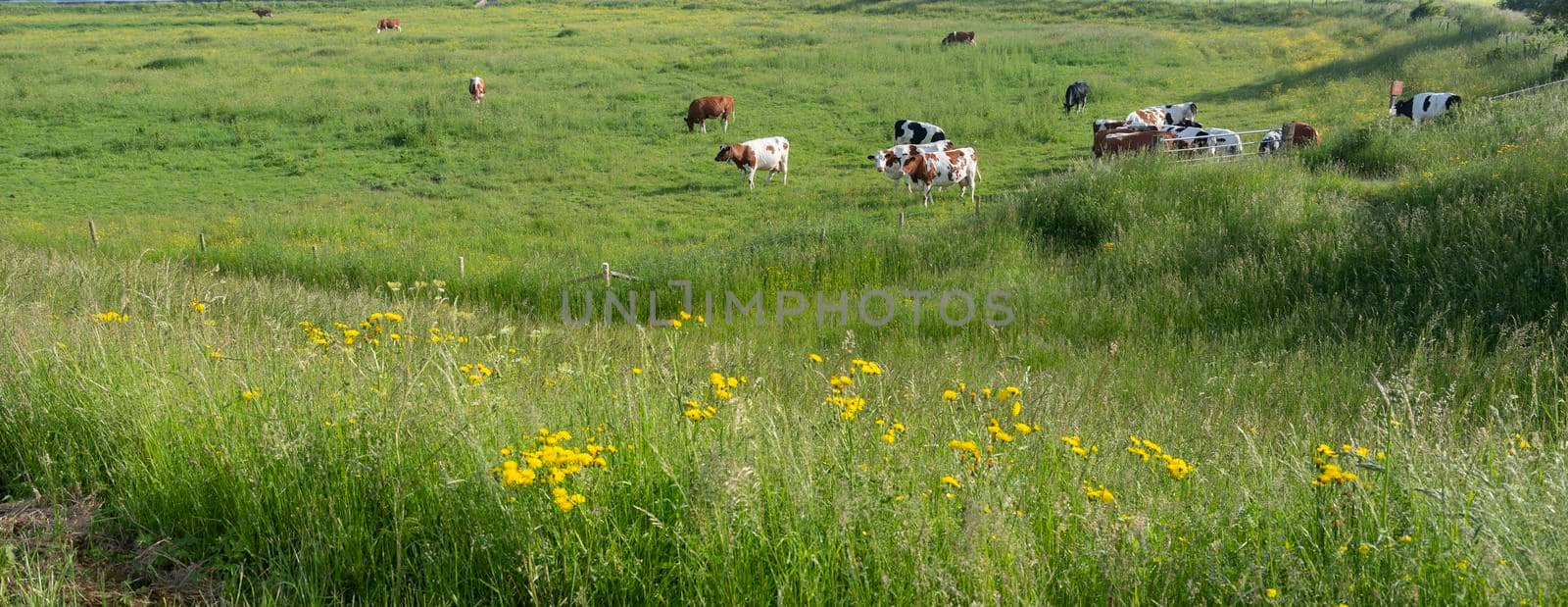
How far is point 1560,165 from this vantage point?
1077cm

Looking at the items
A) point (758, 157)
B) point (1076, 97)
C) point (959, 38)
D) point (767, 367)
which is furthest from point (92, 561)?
point (959, 38)

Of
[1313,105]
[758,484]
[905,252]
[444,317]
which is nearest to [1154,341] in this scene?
[905,252]

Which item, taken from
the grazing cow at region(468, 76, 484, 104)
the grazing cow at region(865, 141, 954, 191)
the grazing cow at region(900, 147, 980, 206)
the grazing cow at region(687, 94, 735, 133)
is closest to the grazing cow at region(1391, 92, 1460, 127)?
the grazing cow at region(900, 147, 980, 206)

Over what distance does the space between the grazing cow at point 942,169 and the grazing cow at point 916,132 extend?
635 centimetres

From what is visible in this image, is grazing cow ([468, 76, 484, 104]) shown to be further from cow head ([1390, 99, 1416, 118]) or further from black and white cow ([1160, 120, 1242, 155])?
cow head ([1390, 99, 1416, 118])

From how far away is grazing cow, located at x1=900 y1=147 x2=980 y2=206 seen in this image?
2058 centimetres

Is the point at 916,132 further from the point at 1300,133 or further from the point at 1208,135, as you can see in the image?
the point at 1300,133

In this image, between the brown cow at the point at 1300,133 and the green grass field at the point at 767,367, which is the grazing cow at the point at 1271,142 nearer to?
the brown cow at the point at 1300,133

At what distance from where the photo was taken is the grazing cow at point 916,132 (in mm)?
27688

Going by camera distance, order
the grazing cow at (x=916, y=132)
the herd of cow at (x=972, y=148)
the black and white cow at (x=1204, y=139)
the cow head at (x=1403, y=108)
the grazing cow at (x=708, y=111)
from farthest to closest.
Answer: the grazing cow at (x=708, y=111) < the grazing cow at (x=916, y=132) < the cow head at (x=1403, y=108) < the black and white cow at (x=1204, y=139) < the herd of cow at (x=972, y=148)

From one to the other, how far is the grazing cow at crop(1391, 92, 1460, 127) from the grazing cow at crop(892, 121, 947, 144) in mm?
10693

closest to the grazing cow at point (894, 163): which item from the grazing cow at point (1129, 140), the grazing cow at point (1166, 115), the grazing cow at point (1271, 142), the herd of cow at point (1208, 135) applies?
the herd of cow at point (1208, 135)

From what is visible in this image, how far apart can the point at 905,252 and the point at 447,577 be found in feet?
35.7

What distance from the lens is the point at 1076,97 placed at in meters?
32.8
